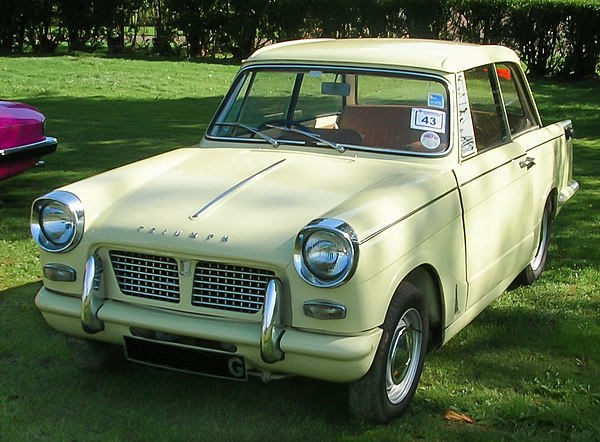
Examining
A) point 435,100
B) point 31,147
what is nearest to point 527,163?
point 435,100

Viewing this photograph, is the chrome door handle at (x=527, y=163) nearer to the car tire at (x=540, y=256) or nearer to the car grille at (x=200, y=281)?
the car tire at (x=540, y=256)

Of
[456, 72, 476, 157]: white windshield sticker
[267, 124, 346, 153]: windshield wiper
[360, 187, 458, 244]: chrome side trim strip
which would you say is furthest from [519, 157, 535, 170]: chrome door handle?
[267, 124, 346, 153]: windshield wiper

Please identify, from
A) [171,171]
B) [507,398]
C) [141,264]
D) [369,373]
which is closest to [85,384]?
[141,264]

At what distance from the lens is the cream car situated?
13.0 feet

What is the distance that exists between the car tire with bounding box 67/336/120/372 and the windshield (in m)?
1.44

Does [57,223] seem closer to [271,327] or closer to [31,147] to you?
[271,327]

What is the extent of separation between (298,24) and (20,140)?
1639 centimetres

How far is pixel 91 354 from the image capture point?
4750 millimetres

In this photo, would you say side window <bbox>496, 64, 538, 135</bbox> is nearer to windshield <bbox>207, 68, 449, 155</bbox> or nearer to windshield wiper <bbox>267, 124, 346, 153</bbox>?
windshield <bbox>207, 68, 449, 155</bbox>

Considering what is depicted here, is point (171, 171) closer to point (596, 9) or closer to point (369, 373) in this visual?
point (369, 373)

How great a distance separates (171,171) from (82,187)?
52 cm

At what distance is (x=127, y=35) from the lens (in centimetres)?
2623

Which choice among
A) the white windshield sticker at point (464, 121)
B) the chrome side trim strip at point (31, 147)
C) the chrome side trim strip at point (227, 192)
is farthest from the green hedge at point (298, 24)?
the chrome side trim strip at point (227, 192)

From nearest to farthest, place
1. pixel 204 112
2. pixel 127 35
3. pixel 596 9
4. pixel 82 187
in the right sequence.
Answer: pixel 82 187, pixel 204 112, pixel 596 9, pixel 127 35
